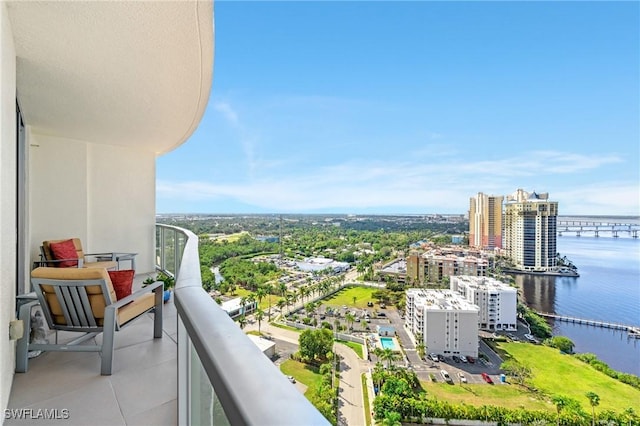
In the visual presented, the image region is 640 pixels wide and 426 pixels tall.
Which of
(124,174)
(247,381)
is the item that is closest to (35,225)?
(124,174)

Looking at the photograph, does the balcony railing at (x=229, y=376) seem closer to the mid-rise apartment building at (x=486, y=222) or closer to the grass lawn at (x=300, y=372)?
the grass lawn at (x=300, y=372)

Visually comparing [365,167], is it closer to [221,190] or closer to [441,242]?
[221,190]

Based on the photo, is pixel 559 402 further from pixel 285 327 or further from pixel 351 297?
pixel 285 327

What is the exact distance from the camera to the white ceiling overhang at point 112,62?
2221 mm

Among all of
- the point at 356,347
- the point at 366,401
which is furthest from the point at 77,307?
the point at 356,347

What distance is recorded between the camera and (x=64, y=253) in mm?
4559

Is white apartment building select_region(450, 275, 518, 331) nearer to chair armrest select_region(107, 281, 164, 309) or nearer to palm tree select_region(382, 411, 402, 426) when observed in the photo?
palm tree select_region(382, 411, 402, 426)

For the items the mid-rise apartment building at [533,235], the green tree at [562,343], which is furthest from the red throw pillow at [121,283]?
the mid-rise apartment building at [533,235]

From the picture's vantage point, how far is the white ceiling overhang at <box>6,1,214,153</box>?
2.22 metres

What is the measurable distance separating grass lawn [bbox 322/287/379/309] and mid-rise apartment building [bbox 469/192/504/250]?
526cm

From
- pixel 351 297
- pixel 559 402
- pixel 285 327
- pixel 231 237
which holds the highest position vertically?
pixel 231 237

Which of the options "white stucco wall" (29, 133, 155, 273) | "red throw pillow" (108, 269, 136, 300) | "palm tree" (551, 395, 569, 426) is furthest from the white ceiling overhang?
"palm tree" (551, 395, 569, 426)

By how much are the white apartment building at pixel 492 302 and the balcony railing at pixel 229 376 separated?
820 centimetres

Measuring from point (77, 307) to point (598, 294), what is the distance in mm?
13669
